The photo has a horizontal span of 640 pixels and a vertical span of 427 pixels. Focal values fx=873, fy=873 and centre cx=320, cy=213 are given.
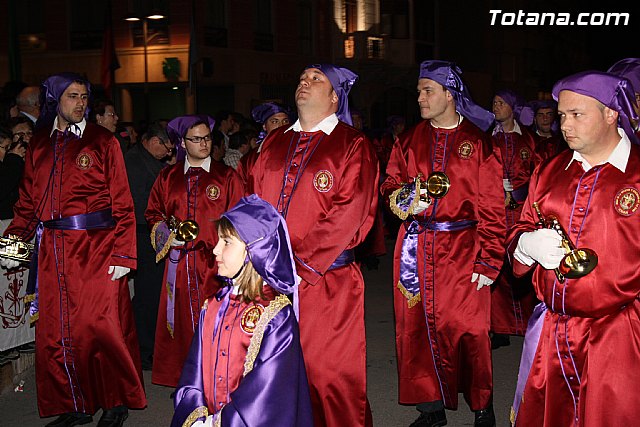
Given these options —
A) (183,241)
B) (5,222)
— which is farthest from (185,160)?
(5,222)

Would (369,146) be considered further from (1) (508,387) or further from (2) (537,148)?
(2) (537,148)

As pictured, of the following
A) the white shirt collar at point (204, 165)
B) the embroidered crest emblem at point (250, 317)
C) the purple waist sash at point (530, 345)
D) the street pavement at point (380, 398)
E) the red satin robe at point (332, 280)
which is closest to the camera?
the embroidered crest emblem at point (250, 317)

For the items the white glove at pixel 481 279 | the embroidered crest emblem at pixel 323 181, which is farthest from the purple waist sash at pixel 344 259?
the white glove at pixel 481 279

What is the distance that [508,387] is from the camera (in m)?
7.07

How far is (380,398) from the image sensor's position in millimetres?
6898

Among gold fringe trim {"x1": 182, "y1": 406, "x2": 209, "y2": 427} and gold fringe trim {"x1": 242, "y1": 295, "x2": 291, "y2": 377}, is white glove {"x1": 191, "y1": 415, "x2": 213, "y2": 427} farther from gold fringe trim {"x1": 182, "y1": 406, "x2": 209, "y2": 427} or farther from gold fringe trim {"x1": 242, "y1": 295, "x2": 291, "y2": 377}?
gold fringe trim {"x1": 242, "y1": 295, "x2": 291, "y2": 377}

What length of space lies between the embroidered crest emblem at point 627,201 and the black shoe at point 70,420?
13.1 ft

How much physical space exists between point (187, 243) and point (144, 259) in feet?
4.14

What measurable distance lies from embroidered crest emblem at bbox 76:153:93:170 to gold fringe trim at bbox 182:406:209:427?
2.73 m

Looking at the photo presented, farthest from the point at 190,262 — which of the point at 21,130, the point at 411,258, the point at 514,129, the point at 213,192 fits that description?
→ the point at 514,129

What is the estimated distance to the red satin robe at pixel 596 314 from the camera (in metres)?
4.04

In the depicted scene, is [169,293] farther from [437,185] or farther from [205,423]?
[205,423]

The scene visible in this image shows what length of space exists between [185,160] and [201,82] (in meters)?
19.9

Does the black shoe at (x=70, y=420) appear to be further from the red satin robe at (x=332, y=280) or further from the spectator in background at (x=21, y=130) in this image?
the spectator in background at (x=21, y=130)
